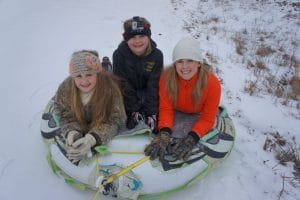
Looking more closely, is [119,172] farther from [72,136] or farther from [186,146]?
[186,146]

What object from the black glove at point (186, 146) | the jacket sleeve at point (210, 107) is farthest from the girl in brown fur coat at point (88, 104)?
the jacket sleeve at point (210, 107)

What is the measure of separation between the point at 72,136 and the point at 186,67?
1.18 metres

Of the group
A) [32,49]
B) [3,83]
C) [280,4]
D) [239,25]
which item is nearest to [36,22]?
[32,49]

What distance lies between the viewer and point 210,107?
9.91 feet

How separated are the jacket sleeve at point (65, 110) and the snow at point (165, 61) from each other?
1.60 ft

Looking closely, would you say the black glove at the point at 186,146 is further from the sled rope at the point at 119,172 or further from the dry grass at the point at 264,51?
the dry grass at the point at 264,51

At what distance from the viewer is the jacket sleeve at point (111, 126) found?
2.78 meters

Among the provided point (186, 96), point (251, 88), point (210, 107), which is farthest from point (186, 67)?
point (251, 88)

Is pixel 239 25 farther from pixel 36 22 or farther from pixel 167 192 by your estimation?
pixel 167 192

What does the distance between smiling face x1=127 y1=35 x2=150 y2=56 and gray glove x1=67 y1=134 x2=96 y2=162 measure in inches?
43.3

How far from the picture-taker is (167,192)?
270 cm

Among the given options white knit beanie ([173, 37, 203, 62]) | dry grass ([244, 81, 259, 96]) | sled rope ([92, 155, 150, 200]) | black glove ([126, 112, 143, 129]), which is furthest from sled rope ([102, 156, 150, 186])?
dry grass ([244, 81, 259, 96])

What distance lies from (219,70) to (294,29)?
2.58 m

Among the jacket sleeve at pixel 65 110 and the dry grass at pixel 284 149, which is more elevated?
the jacket sleeve at pixel 65 110
